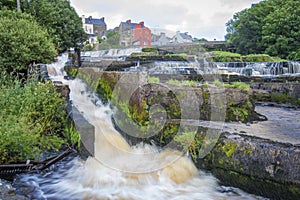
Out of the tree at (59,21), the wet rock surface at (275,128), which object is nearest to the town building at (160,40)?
the tree at (59,21)

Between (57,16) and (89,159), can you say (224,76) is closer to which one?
(89,159)

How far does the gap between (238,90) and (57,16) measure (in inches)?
600

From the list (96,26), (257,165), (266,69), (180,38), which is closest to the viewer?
(257,165)

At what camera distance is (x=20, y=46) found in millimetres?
9398

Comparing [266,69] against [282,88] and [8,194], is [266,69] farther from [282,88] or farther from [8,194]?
[8,194]

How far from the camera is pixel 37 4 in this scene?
49.8 ft

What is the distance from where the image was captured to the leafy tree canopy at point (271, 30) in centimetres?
1997

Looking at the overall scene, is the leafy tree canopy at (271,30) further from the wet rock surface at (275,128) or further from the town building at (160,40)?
the wet rock surface at (275,128)

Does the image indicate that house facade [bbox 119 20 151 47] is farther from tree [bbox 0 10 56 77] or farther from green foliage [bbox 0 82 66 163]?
green foliage [bbox 0 82 66 163]

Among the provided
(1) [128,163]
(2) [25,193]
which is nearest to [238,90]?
(1) [128,163]

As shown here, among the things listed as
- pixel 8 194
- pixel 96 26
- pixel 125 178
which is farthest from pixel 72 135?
pixel 96 26

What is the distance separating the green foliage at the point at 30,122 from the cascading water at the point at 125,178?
0.54m

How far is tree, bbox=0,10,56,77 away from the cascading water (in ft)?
20.0

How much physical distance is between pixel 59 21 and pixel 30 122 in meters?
13.8
